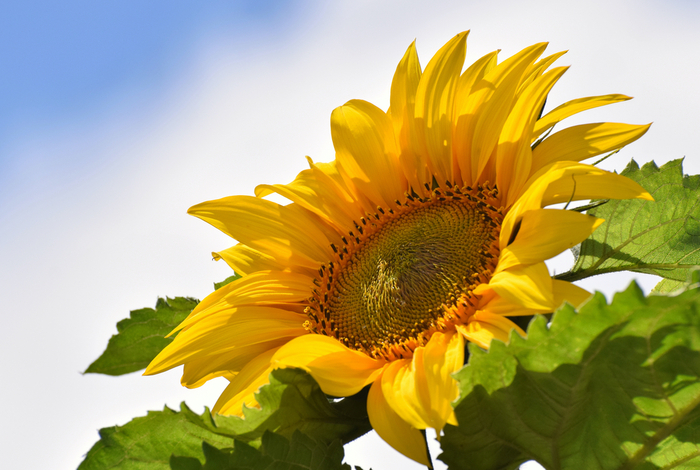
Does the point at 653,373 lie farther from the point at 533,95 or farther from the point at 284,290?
the point at 284,290

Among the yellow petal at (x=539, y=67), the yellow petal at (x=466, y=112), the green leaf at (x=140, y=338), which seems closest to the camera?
the yellow petal at (x=539, y=67)

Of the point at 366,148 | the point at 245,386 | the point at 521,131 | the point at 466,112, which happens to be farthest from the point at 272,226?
the point at 521,131

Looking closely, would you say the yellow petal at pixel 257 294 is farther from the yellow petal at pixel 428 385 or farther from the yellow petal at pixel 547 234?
the yellow petal at pixel 547 234

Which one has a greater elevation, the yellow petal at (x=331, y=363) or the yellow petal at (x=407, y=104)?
the yellow petal at (x=407, y=104)

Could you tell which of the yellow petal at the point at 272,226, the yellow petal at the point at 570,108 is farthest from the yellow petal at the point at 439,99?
the yellow petal at the point at 272,226

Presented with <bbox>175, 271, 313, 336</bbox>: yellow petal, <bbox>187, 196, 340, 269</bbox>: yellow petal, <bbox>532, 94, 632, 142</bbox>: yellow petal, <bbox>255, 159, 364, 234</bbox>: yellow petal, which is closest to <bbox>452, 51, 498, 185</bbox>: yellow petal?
<bbox>532, 94, 632, 142</bbox>: yellow petal

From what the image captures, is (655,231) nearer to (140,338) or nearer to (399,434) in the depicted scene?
(399,434)

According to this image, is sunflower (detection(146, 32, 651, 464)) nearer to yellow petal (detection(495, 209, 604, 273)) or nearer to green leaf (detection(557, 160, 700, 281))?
yellow petal (detection(495, 209, 604, 273))
